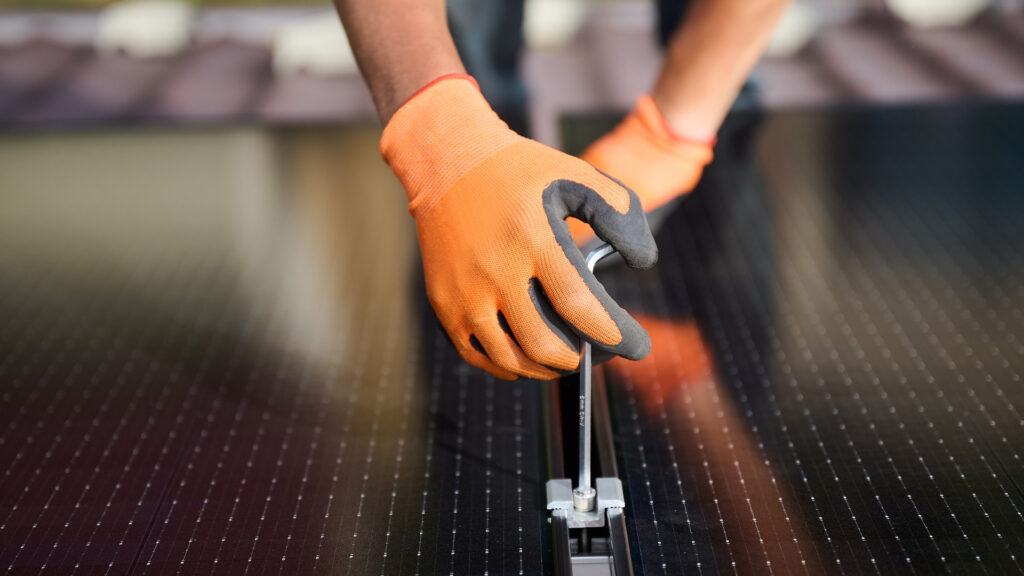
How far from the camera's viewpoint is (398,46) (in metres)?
1.02

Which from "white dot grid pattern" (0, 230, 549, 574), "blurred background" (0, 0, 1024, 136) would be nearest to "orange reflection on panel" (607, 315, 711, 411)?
"white dot grid pattern" (0, 230, 549, 574)

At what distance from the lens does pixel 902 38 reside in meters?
3.12

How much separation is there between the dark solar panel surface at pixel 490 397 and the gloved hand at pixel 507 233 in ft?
0.48

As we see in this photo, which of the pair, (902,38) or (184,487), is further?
(902,38)

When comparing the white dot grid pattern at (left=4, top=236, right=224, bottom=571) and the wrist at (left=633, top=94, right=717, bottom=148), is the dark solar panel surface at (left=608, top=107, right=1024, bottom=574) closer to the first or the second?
the wrist at (left=633, top=94, right=717, bottom=148)

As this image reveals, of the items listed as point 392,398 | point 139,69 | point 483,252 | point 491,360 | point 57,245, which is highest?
point 483,252

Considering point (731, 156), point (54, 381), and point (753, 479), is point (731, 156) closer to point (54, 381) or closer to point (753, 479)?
point (753, 479)

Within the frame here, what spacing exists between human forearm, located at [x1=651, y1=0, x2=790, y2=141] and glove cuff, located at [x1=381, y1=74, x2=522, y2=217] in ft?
1.58

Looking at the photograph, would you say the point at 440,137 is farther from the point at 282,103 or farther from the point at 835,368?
the point at 282,103

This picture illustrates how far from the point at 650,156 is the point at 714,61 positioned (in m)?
0.17

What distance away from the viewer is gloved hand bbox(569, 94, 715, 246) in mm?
1321

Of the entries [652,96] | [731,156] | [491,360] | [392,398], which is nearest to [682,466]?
[491,360]

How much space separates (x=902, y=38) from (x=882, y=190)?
6.14 ft

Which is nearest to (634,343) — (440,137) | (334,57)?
(440,137)
